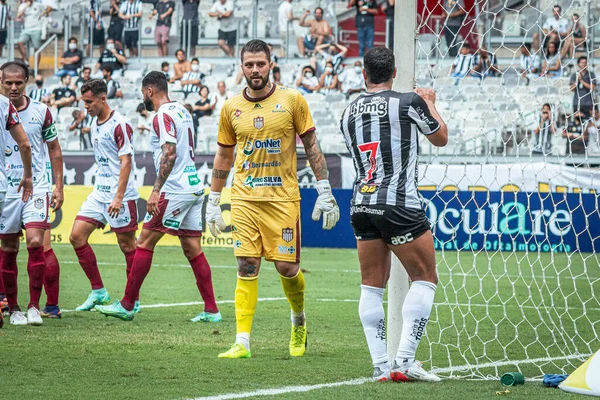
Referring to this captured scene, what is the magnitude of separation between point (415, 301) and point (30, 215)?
13.9 ft

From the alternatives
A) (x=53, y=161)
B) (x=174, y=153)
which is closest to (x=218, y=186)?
(x=174, y=153)

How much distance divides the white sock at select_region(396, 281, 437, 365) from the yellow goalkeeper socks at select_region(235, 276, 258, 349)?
55.2 inches

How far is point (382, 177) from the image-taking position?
20.1ft

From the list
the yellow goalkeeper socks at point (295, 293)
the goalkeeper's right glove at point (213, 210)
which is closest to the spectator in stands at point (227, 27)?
the goalkeeper's right glove at point (213, 210)

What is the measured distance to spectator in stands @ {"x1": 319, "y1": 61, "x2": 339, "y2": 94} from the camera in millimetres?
24828

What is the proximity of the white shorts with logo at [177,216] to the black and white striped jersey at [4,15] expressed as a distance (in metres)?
21.1

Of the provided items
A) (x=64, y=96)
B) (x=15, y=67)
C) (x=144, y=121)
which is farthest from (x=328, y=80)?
(x=15, y=67)

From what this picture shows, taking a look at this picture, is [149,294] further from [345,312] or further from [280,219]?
[280,219]

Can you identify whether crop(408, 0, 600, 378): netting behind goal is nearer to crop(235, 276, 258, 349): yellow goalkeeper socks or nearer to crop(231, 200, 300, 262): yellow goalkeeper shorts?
crop(231, 200, 300, 262): yellow goalkeeper shorts

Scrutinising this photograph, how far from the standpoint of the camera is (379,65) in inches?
240

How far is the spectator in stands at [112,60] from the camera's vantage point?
27406 millimetres

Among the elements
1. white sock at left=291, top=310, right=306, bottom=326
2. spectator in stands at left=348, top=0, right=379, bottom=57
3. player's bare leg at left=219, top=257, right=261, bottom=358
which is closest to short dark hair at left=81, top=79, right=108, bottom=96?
player's bare leg at left=219, top=257, right=261, bottom=358

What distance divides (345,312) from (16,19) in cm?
2208

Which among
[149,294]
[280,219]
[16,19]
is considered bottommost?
[149,294]
